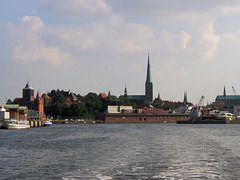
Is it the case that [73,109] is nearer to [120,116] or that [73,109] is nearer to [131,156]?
[120,116]

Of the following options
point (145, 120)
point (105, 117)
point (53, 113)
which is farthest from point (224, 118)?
point (53, 113)

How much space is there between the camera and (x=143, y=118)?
7598 inches

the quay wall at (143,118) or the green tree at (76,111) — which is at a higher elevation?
the green tree at (76,111)

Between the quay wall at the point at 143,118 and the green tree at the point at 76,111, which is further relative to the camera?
the quay wall at the point at 143,118

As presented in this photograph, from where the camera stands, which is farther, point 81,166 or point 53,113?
point 53,113

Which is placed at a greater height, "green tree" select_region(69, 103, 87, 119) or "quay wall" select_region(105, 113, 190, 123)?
"green tree" select_region(69, 103, 87, 119)

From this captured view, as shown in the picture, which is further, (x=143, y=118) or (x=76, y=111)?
(x=143, y=118)

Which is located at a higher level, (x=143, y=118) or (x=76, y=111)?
(x=76, y=111)

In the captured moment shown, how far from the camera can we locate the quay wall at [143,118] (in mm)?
189250

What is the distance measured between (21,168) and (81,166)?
404 centimetres

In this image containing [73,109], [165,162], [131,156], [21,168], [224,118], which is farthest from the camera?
[73,109]

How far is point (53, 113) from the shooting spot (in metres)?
186

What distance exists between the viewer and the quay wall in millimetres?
189250

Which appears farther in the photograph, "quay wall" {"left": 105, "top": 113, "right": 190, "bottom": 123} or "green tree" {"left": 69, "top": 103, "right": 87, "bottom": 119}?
"quay wall" {"left": 105, "top": 113, "right": 190, "bottom": 123}
